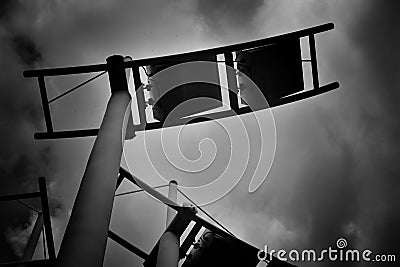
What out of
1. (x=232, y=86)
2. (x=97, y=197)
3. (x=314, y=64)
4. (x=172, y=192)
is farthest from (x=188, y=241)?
(x=97, y=197)

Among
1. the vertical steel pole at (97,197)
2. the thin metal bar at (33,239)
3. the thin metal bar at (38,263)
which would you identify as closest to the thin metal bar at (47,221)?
the thin metal bar at (38,263)

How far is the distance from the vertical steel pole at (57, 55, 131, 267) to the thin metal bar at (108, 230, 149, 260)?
3966 mm

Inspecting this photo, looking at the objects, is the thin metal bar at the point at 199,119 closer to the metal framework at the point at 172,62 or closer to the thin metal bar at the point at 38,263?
the metal framework at the point at 172,62

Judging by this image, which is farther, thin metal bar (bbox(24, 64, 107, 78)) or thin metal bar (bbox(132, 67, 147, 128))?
thin metal bar (bbox(132, 67, 147, 128))

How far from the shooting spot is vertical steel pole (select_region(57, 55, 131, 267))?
4.15 metres

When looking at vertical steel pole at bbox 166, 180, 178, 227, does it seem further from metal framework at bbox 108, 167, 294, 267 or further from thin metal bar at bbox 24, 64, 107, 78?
thin metal bar at bbox 24, 64, 107, 78

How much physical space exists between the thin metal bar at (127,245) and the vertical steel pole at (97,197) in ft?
13.0

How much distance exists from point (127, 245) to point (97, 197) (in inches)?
216

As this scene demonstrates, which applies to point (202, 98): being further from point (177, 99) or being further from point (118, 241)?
point (118, 241)

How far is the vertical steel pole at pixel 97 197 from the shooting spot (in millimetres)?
4152

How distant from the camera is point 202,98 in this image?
29.6ft

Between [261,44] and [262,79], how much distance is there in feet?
3.53

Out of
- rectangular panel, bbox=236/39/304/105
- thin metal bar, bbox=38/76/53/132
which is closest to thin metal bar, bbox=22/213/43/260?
thin metal bar, bbox=38/76/53/132

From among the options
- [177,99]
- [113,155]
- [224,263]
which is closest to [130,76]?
[177,99]
